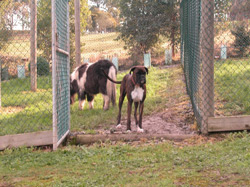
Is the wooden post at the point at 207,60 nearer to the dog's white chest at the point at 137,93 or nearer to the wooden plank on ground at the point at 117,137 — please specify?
the wooden plank on ground at the point at 117,137

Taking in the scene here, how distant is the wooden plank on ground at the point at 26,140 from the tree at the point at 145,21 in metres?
24.0

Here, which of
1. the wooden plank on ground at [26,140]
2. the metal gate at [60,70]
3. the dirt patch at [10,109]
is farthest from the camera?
the dirt patch at [10,109]

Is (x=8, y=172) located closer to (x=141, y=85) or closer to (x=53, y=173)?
(x=53, y=173)

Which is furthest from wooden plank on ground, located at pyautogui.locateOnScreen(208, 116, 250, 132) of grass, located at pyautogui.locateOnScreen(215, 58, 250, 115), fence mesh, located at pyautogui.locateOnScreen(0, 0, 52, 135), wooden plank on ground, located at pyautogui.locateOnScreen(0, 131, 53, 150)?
fence mesh, located at pyautogui.locateOnScreen(0, 0, 52, 135)

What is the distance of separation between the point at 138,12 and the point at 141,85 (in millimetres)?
24706

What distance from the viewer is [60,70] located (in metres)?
5.82

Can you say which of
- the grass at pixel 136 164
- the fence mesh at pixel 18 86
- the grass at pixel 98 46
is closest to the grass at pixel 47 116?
the fence mesh at pixel 18 86

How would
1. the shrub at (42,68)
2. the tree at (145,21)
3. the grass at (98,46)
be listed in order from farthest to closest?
the grass at (98,46)
the tree at (145,21)
the shrub at (42,68)

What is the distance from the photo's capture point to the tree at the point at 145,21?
95.9 ft

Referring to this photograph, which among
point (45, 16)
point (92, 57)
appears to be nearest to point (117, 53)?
point (92, 57)

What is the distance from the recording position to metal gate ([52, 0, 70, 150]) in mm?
5301

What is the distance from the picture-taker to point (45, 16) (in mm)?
20109

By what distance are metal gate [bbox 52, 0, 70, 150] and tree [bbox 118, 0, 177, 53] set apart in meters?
23.0

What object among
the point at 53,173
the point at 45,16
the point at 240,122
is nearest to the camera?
the point at 53,173
